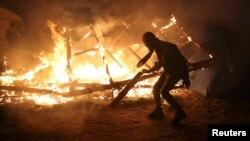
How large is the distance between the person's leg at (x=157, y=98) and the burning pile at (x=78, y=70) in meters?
1.54

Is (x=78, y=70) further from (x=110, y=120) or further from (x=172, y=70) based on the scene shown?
(x=172, y=70)

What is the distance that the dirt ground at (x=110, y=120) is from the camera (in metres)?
6.68

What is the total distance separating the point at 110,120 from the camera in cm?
779

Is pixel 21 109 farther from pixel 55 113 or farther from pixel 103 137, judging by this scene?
pixel 103 137

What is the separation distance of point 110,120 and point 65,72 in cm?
439

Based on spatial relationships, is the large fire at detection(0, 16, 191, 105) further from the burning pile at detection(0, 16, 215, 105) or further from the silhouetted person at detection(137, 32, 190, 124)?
the silhouetted person at detection(137, 32, 190, 124)

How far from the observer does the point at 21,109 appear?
8.58 meters

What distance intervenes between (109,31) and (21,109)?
703 cm

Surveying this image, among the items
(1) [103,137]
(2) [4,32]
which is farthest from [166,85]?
(2) [4,32]

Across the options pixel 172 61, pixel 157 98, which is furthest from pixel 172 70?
pixel 157 98

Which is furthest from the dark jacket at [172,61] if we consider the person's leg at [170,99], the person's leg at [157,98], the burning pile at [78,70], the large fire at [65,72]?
the large fire at [65,72]

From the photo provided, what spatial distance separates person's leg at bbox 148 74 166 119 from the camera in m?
7.65

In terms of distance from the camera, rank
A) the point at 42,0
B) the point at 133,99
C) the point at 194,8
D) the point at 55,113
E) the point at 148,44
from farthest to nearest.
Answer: the point at 42,0
the point at 194,8
the point at 133,99
the point at 55,113
the point at 148,44

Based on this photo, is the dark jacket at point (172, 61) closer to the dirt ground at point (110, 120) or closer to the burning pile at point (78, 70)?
the dirt ground at point (110, 120)
